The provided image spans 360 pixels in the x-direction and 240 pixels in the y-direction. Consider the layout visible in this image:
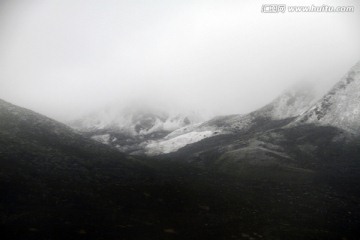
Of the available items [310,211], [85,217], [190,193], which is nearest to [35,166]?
[85,217]

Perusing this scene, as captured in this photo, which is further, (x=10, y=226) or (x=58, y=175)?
(x=58, y=175)

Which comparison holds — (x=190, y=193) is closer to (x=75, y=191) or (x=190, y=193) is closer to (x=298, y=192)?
(x=75, y=191)

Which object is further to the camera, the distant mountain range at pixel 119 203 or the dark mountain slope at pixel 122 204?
the distant mountain range at pixel 119 203

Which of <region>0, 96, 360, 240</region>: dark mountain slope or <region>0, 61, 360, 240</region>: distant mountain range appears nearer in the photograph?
<region>0, 96, 360, 240</region>: dark mountain slope

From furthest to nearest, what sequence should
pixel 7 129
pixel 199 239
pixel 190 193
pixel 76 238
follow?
1. pixel 7 129
2. pixel 190 193
3. pixel 199 239
4. pixel 76 238

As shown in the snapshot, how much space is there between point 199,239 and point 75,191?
1772cm

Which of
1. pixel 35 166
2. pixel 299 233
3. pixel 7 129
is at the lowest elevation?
pixel 299 233

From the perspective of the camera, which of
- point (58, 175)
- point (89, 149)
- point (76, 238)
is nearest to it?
point (76, 238)

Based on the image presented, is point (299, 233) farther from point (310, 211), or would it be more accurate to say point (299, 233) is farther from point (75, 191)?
point (75, 191)

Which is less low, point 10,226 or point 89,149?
point 89,149

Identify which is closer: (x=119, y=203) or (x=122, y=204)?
(x=122, y=204)

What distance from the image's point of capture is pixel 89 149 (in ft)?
234

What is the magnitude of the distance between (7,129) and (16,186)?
1215 inches

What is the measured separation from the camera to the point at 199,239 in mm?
31953
